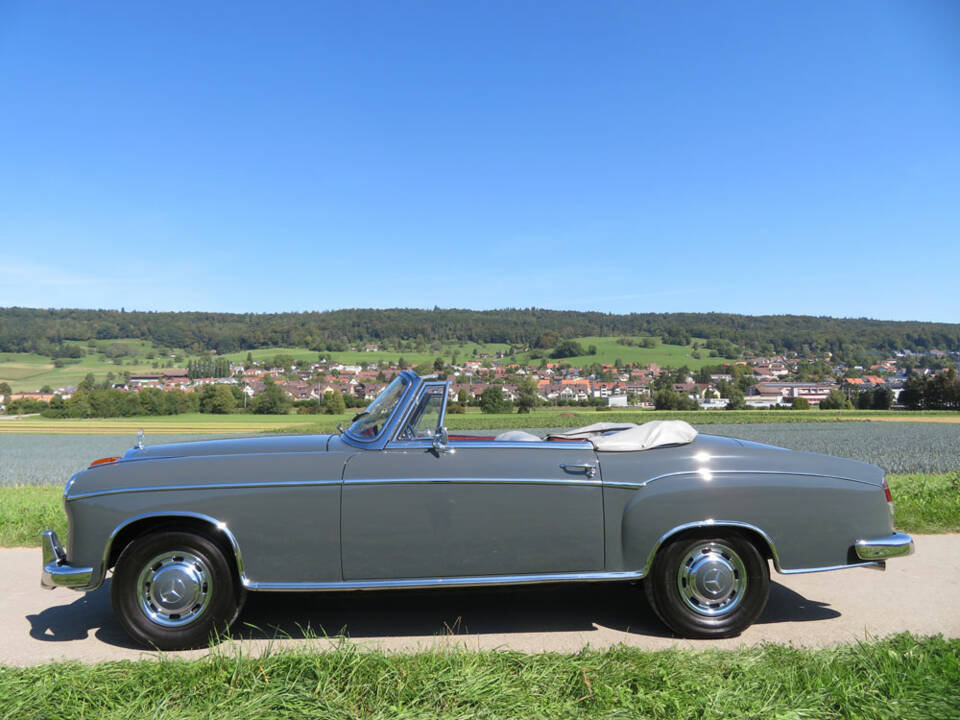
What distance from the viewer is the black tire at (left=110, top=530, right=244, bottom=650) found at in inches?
138

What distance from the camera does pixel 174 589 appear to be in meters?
3.51

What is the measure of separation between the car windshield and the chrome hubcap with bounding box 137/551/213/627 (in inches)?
44.8

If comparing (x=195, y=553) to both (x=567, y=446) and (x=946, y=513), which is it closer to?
(x=567, y=446)

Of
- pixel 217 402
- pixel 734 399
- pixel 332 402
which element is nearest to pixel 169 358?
pixel 217 402

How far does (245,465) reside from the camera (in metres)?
3.60

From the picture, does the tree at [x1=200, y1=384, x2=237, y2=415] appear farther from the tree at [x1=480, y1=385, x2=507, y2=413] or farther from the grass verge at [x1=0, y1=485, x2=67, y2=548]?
the grass verge at [x1=0, y1=485, x2=67, y2=548]

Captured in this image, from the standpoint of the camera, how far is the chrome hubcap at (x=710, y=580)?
366 centimetres

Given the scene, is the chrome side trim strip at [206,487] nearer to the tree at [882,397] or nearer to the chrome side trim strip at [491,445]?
the chrome side trim strip at [491,445]

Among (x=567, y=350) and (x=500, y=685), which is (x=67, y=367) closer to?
(x=567, y=350)

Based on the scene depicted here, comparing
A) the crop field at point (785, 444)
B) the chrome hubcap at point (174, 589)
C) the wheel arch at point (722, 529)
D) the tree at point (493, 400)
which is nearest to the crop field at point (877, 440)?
the crop field at point (785, 444)

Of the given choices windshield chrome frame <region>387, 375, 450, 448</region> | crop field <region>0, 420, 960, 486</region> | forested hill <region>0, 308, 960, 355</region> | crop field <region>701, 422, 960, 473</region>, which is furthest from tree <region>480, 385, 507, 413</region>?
forested hill <region>0, 308, 960, 355</region>

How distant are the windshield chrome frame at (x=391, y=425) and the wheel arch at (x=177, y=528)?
0.84 metres

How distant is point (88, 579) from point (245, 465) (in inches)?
39.3

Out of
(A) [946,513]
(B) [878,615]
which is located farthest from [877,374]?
(B) [878,615]
